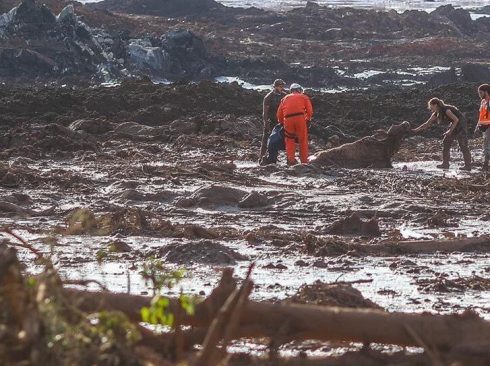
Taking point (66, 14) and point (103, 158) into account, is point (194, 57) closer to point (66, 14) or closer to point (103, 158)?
point (66, 14)

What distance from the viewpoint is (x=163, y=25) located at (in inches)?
1898

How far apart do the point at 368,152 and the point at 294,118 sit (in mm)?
1293

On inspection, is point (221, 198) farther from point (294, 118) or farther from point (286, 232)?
point (294, 118)

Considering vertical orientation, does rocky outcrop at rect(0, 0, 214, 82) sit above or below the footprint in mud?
below

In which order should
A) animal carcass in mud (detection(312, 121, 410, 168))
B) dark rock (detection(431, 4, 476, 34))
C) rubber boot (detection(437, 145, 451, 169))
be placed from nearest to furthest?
animal carcass in mud (detection(312, 121, 410, 168)) → rubber boot (detection(437, 145, 451, 169)) → dark rock (detection(431, 4, 476, 34))

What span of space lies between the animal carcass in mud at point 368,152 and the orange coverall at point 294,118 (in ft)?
1.21

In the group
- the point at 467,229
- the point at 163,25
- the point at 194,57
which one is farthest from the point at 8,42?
the point at 467,229

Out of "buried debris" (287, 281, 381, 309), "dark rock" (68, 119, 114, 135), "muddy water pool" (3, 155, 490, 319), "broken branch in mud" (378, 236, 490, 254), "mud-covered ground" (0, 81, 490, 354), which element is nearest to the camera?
"buried debris" (287, 281, 381, 309)

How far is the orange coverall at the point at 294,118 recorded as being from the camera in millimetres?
13766

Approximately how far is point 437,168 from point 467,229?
5.16 meters

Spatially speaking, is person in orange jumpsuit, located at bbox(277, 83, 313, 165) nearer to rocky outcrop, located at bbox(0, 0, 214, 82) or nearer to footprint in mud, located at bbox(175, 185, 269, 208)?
footprint in mud, located at bbox(175, 185, 269, 208)

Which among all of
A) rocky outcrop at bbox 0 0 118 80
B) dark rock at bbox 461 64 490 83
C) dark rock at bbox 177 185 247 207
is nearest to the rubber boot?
dark rock at bbox 177 185 247 207

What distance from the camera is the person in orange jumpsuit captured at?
45.2 feet

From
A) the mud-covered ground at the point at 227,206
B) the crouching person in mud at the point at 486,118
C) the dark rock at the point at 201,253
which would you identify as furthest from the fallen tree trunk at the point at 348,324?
the crouching person in mud at the point at 486,118
